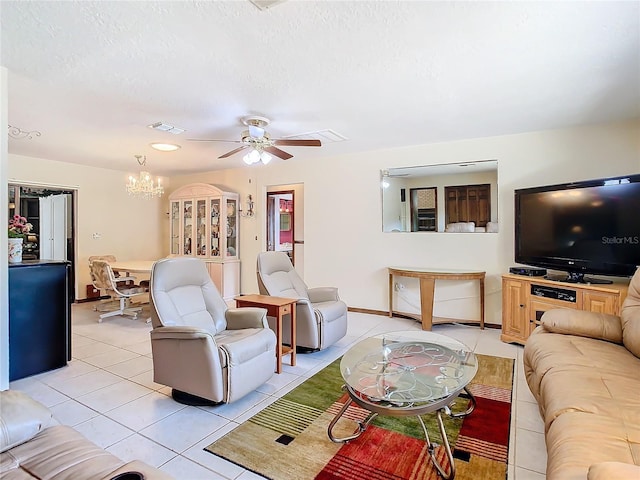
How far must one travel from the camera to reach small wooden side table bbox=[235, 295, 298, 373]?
119 inches

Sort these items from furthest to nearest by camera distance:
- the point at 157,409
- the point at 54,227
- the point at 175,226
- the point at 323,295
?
the point at 175,226
the point at 54,227
the point at 323,295
the point at 157,409

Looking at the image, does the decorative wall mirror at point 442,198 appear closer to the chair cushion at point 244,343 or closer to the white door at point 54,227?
the chair cushion at point 244,343

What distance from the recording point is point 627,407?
1504mm

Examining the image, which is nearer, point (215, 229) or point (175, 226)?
point (215, 229)

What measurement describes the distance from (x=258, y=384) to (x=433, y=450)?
1257 millimetres

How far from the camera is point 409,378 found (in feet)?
7.11

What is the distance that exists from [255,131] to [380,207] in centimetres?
231

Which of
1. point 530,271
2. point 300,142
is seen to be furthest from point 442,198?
point 300,142

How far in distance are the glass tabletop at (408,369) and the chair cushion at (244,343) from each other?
61 cm

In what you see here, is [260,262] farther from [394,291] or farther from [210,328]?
[394,291]

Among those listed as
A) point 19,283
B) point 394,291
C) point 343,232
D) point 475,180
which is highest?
point 475,180

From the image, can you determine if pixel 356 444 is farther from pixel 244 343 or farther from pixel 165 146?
pixel 165 146

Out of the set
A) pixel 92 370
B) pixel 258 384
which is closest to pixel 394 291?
pixel 258 384

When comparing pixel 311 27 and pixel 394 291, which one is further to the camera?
pixel 394 291
